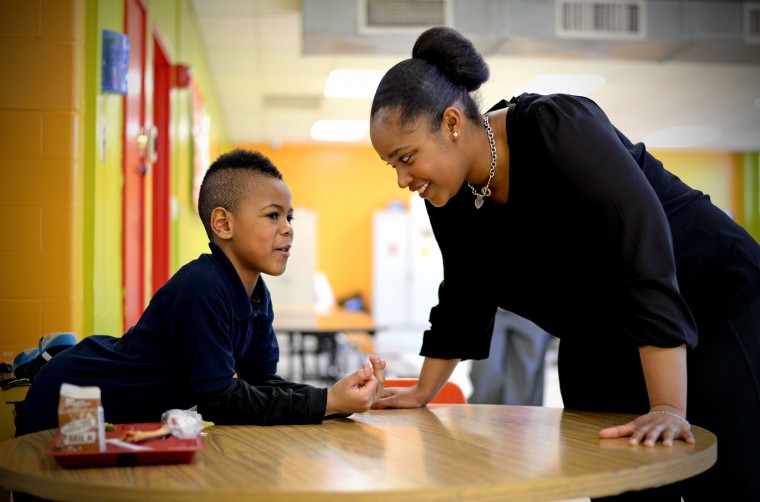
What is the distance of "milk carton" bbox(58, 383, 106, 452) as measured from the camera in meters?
1.04

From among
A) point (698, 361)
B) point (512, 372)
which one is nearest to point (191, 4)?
point (512, 372)

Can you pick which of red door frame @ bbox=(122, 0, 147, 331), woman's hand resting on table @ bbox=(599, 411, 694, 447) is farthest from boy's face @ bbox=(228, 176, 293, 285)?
red door frame @ bbox=(122, 0, 147, 331)

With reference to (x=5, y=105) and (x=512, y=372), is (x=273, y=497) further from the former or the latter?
→ (x=512, y=372)

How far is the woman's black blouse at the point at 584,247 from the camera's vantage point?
1304mm

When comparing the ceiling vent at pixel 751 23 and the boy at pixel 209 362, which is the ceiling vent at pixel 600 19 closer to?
the ceiling vent at pixel 751 23

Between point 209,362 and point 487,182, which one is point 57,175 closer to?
point 209,362

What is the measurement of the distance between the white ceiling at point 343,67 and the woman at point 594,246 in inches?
163

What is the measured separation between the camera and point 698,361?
146cm

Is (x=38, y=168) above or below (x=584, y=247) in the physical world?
above

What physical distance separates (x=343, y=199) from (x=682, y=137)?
5480 mm

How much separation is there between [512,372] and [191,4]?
152 inches

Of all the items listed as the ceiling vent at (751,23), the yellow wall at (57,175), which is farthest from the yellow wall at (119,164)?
the ceiling vent at (751,23)

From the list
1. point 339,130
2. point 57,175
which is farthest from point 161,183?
point 339,130

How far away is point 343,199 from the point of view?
1334 cm
